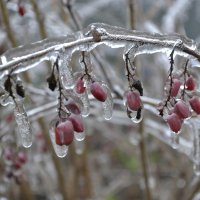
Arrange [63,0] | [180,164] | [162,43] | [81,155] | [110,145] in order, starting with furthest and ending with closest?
[110,145], [180,164], [81,155], [63,0], [162,43]

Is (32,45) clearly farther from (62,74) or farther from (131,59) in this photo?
(131,59)

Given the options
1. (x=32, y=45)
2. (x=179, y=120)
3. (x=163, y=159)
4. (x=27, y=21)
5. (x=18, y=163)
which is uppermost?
(x=32, y=45)

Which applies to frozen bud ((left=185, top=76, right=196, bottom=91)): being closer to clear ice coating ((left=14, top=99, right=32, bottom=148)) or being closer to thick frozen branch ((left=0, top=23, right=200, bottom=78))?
thick frozen branch ((left=0, top=23, right=200, bottom=78))

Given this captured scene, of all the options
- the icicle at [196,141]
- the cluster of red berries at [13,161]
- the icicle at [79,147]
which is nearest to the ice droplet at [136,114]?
the icicle at [196,141]

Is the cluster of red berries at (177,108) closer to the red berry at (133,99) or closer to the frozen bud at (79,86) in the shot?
the red berry at (133,99)

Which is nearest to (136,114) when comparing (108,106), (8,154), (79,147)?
(108,106)

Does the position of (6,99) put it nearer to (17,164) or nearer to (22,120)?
(22,120)

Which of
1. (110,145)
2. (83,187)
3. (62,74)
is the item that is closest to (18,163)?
(62,74)
